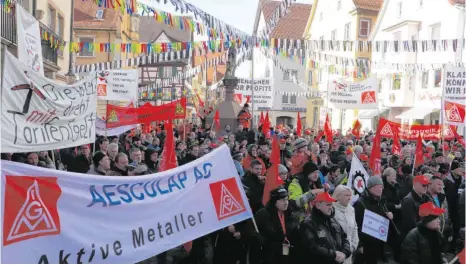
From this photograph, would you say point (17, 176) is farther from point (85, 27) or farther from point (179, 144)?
point (85, 27)

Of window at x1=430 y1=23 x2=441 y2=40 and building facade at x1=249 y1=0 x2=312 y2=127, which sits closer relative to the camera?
window at x1=430 y1=23 x2=441 y2=40

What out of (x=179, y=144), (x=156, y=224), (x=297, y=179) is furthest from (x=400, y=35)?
(x=156, y=224)

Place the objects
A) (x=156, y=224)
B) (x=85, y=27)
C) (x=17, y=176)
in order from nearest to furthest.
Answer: (x=17, y=176)
(x=156, y=224)
(x=85, y=27)

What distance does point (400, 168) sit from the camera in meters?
9.80

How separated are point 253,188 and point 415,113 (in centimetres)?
3029

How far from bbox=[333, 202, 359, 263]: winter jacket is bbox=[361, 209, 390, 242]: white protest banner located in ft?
1.36

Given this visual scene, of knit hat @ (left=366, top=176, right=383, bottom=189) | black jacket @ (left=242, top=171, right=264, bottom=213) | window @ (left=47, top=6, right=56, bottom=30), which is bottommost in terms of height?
black jacket @ (left=242, top=171, right=264, bottom=213)

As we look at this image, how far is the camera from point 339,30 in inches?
1887

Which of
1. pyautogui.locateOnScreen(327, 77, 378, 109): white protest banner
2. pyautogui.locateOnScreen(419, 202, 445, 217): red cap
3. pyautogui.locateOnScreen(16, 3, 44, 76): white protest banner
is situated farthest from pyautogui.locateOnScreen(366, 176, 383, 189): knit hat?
pyautogui.locateOnScreen(327, 77, 378, 109): white protest banner

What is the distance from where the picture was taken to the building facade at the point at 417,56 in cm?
3192

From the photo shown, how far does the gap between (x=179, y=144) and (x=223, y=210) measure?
654cm

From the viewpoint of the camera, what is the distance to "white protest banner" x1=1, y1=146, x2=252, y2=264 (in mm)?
3941

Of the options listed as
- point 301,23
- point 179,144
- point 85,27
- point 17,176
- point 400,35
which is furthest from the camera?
point 301,23

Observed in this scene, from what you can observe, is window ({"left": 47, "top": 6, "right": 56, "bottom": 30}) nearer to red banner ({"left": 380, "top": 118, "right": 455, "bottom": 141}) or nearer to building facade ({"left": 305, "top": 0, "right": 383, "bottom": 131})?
red banner ({"left": 380, "top": 118, "right": 455, "bottom": 141})
